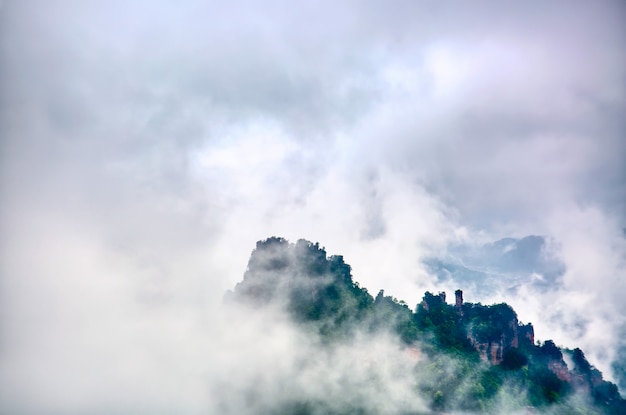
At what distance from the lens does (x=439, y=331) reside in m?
89.1

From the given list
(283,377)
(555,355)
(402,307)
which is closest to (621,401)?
(555,355)

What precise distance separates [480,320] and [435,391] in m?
30.0

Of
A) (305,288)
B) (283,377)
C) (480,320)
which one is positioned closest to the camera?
(283,377)

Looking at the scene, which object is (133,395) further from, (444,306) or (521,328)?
(521,328)

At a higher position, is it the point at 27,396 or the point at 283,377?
the point at 283,377

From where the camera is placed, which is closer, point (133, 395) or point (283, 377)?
point (283, 377)

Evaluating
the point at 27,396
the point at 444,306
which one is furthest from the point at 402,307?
the point at 27,396

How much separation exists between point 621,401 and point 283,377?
81032 millimetres

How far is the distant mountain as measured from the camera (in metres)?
78.5

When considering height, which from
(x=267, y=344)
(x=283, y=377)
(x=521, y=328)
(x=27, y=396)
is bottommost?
(x=27, y=396)

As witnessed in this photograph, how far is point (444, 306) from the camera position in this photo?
319 ft

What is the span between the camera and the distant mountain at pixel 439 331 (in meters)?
78.5

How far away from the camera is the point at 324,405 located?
69.1 metres

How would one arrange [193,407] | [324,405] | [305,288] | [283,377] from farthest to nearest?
[305,288] < [193,407] < [283,377] < [324,405]
